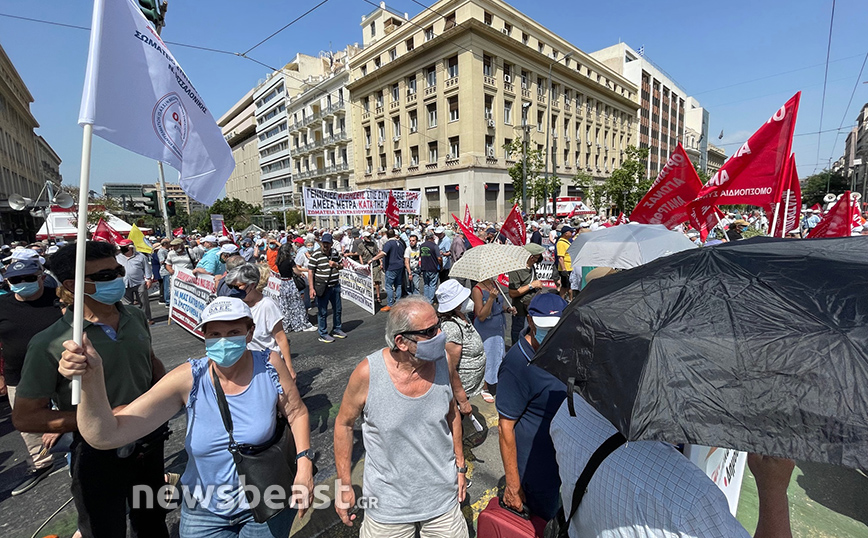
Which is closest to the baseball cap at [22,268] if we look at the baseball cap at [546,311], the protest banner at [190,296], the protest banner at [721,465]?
the protest banner at [190,296]

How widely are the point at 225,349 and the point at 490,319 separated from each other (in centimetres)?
269

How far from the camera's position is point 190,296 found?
7195mm

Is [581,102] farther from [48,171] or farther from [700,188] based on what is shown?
[48,171]

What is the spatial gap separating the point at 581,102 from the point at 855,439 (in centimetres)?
4911

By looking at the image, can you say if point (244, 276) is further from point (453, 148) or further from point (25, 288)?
point (453, 148)

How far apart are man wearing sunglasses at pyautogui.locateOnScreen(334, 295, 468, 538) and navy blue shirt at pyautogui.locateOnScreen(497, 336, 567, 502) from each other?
36cm

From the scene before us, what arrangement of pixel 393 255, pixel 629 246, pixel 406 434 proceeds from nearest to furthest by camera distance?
pixel 406 434, pixel 629 246, pixel 393 255

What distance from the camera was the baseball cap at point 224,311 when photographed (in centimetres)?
182

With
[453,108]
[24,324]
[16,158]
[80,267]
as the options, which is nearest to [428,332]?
[80,267]

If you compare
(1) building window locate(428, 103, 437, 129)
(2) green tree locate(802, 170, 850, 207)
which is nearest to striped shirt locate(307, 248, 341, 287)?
(1) building window locate(428, 103, 437, 129)

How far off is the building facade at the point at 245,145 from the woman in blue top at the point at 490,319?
253ft

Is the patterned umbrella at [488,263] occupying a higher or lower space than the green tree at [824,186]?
lower

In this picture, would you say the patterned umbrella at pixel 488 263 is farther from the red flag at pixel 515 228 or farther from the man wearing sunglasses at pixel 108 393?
the red flag at pixel 515 228

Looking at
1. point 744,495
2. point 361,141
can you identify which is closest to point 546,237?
point 744,495
